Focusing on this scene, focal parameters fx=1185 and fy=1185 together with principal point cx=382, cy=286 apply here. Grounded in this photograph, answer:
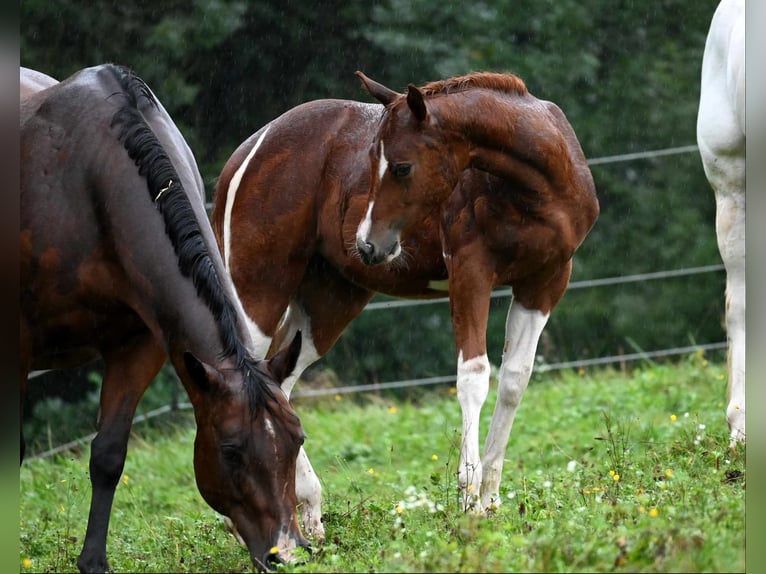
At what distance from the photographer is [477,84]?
5348mm

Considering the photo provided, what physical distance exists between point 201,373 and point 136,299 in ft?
2.07

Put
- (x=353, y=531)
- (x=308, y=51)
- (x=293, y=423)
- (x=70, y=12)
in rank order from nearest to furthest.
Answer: (x=293, y=423)
(x=353, y=531)
(x=70, y=12)
(x=308, y=51)

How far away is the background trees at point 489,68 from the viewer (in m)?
11.6

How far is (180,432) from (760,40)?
7396mm

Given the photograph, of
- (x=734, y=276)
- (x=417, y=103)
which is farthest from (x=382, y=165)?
(x=734, y=276)

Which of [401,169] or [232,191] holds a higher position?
[401,169]

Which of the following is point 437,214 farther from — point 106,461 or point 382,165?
point 106,461

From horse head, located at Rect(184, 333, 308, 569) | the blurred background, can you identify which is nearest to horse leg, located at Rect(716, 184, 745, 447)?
horse head, located at Rect(184, 333, 308, 569)

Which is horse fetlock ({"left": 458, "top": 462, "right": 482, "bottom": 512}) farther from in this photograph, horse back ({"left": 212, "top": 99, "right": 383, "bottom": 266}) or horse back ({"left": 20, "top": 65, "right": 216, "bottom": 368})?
horse back ({"left": 212, "top": 99, "right": 383, "bottom": 266})

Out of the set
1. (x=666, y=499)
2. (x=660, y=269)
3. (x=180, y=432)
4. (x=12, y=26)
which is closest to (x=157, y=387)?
(x=180, y=432)

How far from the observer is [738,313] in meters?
5.62

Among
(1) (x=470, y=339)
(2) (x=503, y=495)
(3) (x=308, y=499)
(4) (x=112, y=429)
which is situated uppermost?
(1) (x=470, y=339)

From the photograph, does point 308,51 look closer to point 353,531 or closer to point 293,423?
point 353,531

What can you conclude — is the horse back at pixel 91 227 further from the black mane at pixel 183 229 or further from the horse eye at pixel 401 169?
the horse eye at pixel 401 169
